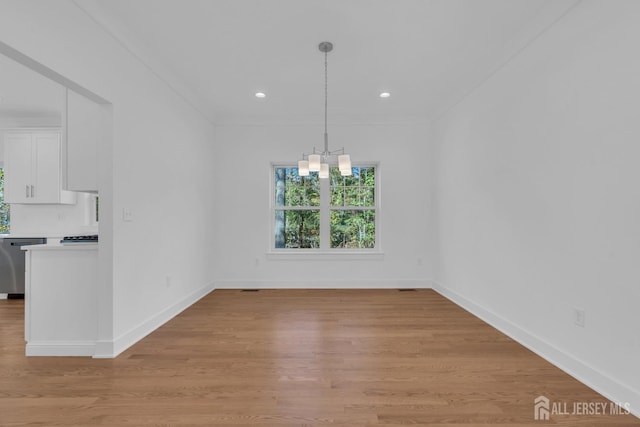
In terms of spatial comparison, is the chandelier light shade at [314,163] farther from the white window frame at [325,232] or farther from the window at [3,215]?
the window at [3,215]

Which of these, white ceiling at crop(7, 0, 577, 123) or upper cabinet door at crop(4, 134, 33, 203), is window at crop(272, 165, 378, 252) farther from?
upper cabinet door at crop(4, 134, 33, 203)

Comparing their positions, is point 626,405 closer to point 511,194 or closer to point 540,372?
point 540,372

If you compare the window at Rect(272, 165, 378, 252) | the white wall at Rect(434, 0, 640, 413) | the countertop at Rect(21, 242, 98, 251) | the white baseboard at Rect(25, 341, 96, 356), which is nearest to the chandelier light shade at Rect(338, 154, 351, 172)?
the white wall at Rect(434, 0, 640, 413)

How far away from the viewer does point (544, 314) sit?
2.48 m

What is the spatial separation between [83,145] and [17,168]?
304 centimetres

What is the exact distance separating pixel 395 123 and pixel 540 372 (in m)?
3.74

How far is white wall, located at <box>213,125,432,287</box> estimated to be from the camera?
194 inches

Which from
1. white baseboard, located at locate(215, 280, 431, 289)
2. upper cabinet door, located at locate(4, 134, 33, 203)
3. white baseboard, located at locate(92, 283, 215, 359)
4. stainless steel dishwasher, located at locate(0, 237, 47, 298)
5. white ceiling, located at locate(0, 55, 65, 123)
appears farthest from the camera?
white baseboard, located at locate(215, 280, 431, 289)

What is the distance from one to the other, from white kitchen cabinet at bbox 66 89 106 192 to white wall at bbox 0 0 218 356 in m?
0.25

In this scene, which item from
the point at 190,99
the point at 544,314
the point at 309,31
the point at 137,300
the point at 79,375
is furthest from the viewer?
the point at 190,99

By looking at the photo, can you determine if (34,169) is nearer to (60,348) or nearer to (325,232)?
(60,348)

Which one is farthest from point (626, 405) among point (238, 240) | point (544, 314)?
point (238, 240)

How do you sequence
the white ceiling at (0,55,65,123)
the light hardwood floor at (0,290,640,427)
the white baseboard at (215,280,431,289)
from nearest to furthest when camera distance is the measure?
1. the light hardwood floor at (0,290,640,427)
2. the white ceiling at (0,55,65,123)
3. the white baseboard at (215,280,431,289)

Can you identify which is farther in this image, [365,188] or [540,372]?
[365,188]
